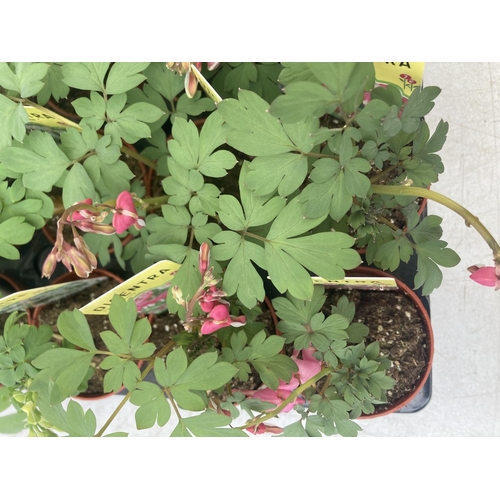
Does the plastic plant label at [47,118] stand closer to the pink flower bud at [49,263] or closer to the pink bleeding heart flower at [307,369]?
the pink flower bud at [49,263]

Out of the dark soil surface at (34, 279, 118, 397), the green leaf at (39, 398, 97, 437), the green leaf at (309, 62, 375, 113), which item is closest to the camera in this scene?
the green leaf at (309, 62, 375, 113)

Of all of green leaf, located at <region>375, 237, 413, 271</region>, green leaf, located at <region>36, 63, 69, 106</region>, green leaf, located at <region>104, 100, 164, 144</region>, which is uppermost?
green leaf, located at <region>36, 63, 69, 106</region>

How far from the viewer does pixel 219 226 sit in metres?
0.98

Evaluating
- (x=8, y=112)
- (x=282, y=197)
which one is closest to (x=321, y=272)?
(x=282, y=197)

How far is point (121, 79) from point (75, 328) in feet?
1.62

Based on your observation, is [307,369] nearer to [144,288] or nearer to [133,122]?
[144,288]

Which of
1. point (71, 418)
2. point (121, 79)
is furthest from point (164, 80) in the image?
point (71, 418)

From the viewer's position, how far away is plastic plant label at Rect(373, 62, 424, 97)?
948 mm

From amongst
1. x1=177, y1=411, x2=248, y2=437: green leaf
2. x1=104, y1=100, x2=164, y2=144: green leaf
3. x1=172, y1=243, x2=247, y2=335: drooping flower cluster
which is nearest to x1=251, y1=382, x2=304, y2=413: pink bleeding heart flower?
x1=177, y1=411, x2=248, y2=437: green leaf

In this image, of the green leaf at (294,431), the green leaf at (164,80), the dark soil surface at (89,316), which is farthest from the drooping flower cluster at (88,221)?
the green leaf at (294,431)

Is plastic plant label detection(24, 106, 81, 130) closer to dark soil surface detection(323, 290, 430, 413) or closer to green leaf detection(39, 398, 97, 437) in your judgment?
green leaf detection(39, 398, 97, 437)

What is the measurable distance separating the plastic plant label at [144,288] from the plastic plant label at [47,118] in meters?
0.34

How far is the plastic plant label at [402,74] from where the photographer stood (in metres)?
0.95

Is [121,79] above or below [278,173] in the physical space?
above
